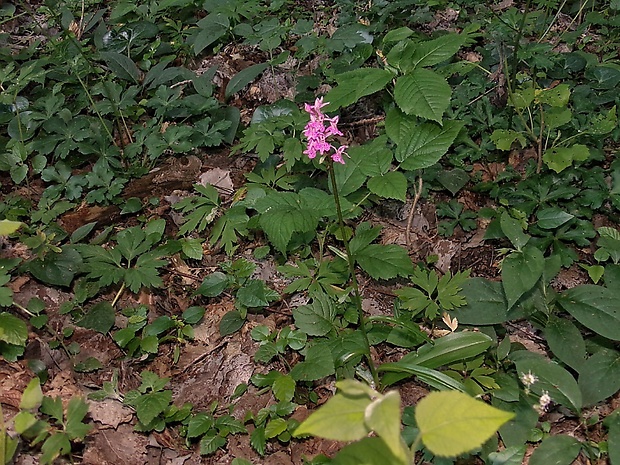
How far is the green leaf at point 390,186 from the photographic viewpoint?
A: 2.16 m

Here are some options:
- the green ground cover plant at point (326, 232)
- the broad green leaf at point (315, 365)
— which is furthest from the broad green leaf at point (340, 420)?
the broad green leaf at point (315, 365)

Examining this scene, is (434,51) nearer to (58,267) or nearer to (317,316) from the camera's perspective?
(317,316)

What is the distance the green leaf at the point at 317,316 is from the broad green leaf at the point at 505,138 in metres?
1.26

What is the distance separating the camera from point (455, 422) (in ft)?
3.13

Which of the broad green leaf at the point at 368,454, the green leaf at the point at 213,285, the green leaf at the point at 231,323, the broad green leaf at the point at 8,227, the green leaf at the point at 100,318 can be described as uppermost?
the broad green leaf at the point at 8,227

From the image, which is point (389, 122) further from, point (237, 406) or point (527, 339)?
point (237, 406)

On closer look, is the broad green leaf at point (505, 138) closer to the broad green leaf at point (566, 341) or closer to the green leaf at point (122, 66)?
the broad green leaf at point (566, 341)

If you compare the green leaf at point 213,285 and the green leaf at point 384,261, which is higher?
the green leaf at point 384,261

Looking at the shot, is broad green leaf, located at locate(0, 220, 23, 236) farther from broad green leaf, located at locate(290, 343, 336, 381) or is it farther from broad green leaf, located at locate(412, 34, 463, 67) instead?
broad green leaf, located at locate(412, 34, 463, 67)

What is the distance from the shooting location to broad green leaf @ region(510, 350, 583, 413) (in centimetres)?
202

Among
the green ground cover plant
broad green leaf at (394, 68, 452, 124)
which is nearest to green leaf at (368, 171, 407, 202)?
the green ground cover plant

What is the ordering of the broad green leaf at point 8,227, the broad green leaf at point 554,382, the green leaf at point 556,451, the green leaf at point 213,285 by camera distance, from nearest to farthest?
1. the broad green leaf at point 8,227
2. the green leaf at point 556,451
3. the broad green leaf at point 554,382
4. the green leaf at point 213,285

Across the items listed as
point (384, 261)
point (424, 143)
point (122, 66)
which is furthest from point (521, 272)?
point (122, 66)

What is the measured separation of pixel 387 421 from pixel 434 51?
1796mm
